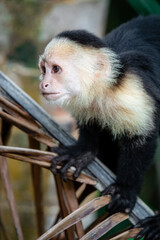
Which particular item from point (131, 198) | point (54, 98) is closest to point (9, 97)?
point (54, 98)

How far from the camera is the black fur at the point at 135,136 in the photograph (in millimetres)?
2307

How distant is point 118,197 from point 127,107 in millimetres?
579

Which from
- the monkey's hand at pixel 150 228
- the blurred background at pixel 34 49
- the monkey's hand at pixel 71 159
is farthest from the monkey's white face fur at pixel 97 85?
the blurred background at pixel 34 49

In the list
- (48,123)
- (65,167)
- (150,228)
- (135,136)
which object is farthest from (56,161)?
(150,228)

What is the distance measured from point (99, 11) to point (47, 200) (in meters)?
3.82

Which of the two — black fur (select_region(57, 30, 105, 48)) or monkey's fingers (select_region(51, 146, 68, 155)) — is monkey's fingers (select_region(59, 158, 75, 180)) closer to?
monkey's fingers (select_region(51, 146, 68, 155))

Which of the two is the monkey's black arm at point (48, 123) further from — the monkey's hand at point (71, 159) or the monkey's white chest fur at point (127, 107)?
the monkey's white chest fur at point (127, 107)

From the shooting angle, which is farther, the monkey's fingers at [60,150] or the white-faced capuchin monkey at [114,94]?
the monkey's fingers at [60,150]

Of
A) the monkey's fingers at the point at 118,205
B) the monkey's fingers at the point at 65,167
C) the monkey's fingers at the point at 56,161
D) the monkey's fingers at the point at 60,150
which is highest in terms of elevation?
the monkey's fingers at the point at 60,150

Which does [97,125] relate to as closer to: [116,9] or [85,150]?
[85,150]

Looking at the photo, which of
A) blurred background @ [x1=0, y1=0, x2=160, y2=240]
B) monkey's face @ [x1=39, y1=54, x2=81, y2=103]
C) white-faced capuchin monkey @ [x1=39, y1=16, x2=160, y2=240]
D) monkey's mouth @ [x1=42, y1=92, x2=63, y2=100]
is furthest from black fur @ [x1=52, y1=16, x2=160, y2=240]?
blurred background @ [x1=0, y1=0, x2=160, y2=240]

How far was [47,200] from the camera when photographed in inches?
222

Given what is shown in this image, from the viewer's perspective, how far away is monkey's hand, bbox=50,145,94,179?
233 cm

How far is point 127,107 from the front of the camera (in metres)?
2.27
